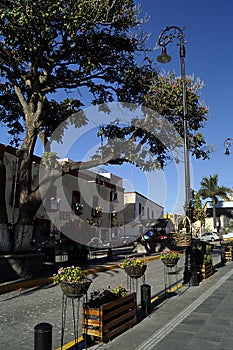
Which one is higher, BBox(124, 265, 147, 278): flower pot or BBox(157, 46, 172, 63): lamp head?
BBox(157, 46, 172, 63): lamp head

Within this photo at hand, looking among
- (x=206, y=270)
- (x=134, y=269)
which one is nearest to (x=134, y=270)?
(x=134, y=269)

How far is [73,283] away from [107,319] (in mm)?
936

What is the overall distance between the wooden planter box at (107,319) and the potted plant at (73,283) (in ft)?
1.50

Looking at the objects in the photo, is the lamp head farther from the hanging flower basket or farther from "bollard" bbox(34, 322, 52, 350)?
"bollard" bbox(34, 322, 52, 350)

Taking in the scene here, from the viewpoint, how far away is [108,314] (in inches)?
227

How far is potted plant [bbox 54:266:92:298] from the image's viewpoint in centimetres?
536

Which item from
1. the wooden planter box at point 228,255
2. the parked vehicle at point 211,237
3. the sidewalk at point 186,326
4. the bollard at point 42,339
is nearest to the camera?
the bollard at point 42,339

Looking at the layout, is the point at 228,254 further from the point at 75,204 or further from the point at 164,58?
the point at 75,204

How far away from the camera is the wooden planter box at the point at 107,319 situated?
558 cm

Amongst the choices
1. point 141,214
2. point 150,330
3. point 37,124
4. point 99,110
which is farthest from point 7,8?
point 141,214

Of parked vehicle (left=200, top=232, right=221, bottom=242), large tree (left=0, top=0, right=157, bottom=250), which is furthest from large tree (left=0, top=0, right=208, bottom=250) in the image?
parked vehicle (left=200, top=232, right=221, bottom=242)

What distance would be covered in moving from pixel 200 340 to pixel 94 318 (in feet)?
5.57

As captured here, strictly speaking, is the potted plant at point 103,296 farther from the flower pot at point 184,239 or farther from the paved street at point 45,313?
the flower pot at point 184,239

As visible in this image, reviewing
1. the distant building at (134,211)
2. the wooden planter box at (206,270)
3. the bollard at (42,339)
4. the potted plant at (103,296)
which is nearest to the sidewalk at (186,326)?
the potted plant at (103,296)
